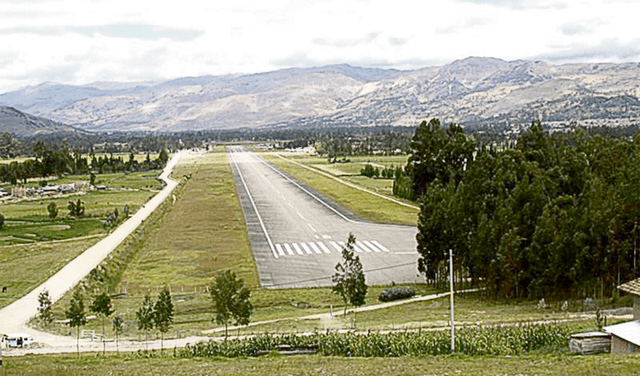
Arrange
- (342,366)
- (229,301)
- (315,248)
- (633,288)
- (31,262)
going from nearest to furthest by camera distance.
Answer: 1. (342,366)
2. (633,288)
3. (229,301)
4. (31,262)
5. (315,248)

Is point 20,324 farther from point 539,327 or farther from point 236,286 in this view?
point 539,327

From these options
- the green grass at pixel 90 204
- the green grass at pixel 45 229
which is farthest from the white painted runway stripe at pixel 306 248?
the green grass at pixel 90 204

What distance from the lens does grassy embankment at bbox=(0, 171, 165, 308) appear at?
198 feet

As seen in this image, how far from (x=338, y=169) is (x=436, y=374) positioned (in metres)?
154

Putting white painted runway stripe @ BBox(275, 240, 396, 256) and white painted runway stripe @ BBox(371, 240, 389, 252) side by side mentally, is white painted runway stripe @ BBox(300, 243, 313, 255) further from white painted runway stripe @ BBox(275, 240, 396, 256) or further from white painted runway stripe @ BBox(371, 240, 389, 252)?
white painted runway stripe @ BBox(371, 240, 389, 252)

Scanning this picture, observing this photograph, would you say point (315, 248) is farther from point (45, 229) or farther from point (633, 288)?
point (633, 288)

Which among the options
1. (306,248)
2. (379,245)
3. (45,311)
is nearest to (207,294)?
(45,311)

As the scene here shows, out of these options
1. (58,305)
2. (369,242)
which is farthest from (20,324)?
(369,242)

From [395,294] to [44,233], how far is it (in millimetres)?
51042

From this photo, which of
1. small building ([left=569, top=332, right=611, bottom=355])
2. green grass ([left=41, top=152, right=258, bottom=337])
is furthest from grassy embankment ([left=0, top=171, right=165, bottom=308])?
small building ([left=569, top=332, right=611, bottom=355])

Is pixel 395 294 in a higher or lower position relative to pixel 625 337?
lower

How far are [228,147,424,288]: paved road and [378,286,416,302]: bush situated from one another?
650 cm

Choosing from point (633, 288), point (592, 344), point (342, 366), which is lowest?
point (342, 366)

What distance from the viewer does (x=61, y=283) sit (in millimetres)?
56188
